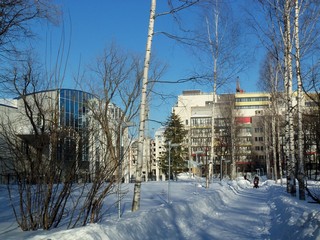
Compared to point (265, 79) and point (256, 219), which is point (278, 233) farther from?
point (265, 79)

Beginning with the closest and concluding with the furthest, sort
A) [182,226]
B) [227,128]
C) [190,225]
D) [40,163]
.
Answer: [40,163], [182,226], [190,225], [227,128]

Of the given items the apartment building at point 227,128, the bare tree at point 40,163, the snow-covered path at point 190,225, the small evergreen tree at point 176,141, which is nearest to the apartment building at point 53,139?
the bare tree at point 40,163

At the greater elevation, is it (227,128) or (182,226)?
(227,128)

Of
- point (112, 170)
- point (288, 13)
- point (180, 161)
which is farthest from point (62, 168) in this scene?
→ point (180, 161)

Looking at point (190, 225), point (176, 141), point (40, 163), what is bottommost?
point (190, 225)

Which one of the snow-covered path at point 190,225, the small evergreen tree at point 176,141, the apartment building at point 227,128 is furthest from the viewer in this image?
the small evergreen tree at point 176,141

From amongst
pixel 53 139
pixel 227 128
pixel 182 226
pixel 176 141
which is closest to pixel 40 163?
pixel 53 139

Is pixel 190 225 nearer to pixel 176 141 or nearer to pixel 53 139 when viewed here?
pixel 53 139

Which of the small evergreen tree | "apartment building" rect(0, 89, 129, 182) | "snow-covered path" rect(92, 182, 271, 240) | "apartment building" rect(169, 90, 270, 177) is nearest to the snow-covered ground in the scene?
"snow-covered path" rect(92, 182, 271, 240)

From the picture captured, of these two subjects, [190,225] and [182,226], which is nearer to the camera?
[182,226]

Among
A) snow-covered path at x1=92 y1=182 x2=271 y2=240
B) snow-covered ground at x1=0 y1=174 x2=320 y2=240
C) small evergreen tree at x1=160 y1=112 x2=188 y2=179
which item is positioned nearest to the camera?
snow-covered ground at x1=0 y1=174 x2=320 y2=240

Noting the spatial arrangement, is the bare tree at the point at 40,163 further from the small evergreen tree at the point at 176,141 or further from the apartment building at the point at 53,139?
the small evergreen tree at the point at 176,141

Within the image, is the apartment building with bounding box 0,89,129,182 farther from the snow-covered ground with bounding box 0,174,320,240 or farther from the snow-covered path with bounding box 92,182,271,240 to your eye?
the snow-covered path with bounding box 92,182,271,240

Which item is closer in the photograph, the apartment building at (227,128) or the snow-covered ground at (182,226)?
the snow-covered ground at (182,226)
